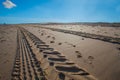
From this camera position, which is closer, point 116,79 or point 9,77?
point 116,79

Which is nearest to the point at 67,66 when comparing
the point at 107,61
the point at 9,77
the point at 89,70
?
the point at 89,70

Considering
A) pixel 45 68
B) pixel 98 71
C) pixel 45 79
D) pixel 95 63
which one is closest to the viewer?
pixel 45 79

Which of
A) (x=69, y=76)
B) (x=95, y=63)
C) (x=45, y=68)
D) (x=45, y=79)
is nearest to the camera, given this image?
(x=45, y=79)

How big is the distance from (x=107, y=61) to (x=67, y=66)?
2.09 metres

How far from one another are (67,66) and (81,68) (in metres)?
0.68

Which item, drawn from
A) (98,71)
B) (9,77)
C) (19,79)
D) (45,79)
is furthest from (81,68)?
(9,77)

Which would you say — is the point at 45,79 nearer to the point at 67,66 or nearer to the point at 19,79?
the point at 19,79

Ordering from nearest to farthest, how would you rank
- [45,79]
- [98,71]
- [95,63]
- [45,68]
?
[45,79]
[98,71]
[45,68]
[95,63]

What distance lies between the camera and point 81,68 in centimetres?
555

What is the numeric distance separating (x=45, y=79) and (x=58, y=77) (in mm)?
539

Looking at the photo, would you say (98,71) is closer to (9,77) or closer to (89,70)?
(89,70)

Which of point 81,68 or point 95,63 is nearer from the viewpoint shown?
point 81,68

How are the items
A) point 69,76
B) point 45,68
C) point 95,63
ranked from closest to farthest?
point 69,76, point 45,68, point 95,63

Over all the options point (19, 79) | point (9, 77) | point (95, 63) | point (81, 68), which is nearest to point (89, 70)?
point (81, 68)
